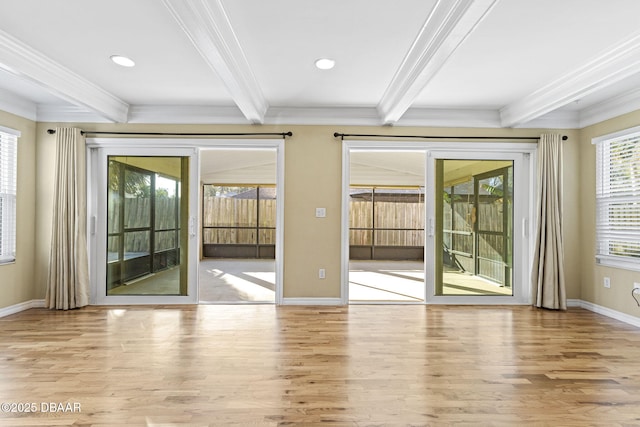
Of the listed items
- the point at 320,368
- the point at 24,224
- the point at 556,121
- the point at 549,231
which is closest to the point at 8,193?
the point at 24,224

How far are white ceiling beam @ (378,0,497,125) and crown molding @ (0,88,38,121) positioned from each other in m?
4.09

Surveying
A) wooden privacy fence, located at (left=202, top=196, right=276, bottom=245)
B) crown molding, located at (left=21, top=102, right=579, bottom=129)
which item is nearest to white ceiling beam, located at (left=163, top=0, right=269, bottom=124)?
crown molding, located at (left=21, top=102, right=579, bottom=129)

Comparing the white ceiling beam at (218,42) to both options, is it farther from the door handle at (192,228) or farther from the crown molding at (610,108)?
the crown molding at (610,108)

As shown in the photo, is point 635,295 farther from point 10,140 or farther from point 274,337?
point 10,140

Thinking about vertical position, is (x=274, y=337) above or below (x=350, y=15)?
below

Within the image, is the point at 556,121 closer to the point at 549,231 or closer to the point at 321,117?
the point at 549,231

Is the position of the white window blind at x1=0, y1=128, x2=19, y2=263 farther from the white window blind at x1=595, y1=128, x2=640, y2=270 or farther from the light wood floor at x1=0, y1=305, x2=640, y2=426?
the white window blind at x1=595, y1=128, x2=640, y2=270

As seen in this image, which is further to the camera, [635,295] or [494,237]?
[494,237]

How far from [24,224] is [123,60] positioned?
2.52 m

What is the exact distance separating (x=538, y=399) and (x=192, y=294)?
377 centimetres

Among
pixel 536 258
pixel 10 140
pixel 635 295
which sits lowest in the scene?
pixel 635 295

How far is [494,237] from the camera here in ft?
15.8

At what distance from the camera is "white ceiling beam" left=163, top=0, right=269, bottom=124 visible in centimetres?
225

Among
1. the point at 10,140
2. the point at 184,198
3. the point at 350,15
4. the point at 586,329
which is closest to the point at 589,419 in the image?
the point at 586,329
